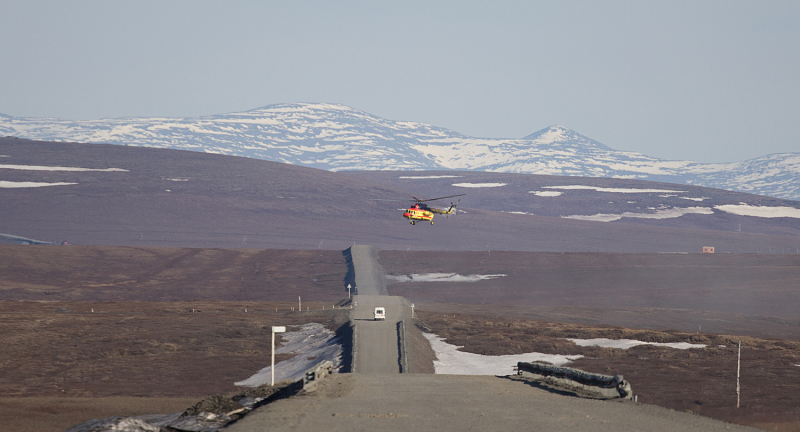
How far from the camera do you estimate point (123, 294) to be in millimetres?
95250

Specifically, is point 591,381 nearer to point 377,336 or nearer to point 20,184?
point 377,336

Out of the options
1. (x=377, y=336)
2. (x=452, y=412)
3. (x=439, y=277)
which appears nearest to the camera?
(x=452, y=412)

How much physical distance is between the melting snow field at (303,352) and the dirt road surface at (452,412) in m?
15.1

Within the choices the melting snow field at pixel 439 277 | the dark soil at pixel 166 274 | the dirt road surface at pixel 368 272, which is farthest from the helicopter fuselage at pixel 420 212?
the melting snow field at pixel 439 277

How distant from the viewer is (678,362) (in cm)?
4647

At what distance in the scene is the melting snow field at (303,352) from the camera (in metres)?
43.6

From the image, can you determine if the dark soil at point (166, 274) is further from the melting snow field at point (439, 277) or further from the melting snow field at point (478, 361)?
the melting snow field at point (478, 361)

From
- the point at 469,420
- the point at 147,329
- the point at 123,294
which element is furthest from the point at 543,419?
the point at 123,294

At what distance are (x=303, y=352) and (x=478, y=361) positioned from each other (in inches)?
485

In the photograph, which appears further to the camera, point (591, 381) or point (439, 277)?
point (439, 277)

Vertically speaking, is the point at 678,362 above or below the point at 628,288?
above

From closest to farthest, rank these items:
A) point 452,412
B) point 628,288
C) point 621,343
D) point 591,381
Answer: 1. point 452,412
2. point 591,381
3. point 621,343
4. point 628,288

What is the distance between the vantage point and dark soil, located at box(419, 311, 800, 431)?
31266 mm

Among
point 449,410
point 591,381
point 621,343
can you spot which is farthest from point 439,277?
point 449,410
